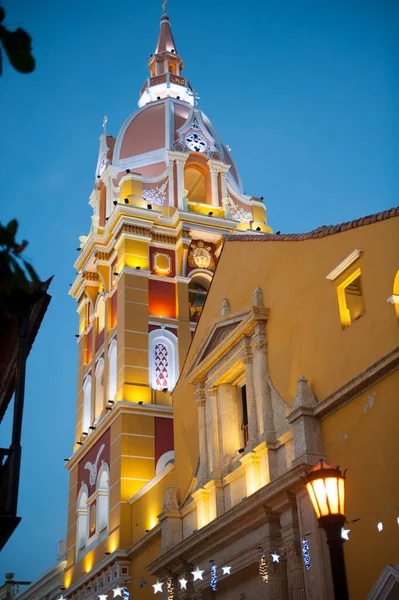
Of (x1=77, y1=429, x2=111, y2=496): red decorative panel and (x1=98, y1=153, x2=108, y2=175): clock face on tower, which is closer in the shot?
(x1=77, y1=429, x2=111, y2=496): red decorative panel

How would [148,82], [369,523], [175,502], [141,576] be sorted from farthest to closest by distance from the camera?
[148,82], [141,576], [175,502], [369,523]

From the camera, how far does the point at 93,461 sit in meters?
28.9

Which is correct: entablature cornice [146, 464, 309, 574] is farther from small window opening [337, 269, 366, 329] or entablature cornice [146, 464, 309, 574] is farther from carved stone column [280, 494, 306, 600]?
small window opening [337, 269, 366, 329]

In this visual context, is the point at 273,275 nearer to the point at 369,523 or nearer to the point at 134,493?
the point at 369,523

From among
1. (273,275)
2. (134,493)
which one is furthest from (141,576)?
(273,275)

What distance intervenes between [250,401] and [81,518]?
13704 mm

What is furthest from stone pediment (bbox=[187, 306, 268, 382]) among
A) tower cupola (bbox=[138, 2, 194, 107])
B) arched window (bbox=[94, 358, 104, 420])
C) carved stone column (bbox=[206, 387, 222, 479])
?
tower cupola (bbox=[138, 2, 194, 107])

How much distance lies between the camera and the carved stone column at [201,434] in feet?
64.3

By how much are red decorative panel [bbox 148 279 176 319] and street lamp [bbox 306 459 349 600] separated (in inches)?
816

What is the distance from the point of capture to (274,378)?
57.3 ft

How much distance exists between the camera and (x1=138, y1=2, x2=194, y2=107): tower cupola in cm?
3728

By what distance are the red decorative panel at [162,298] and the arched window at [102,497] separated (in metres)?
5.70

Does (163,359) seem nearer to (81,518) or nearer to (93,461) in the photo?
(93,461)

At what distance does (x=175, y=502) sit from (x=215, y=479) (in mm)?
2421
